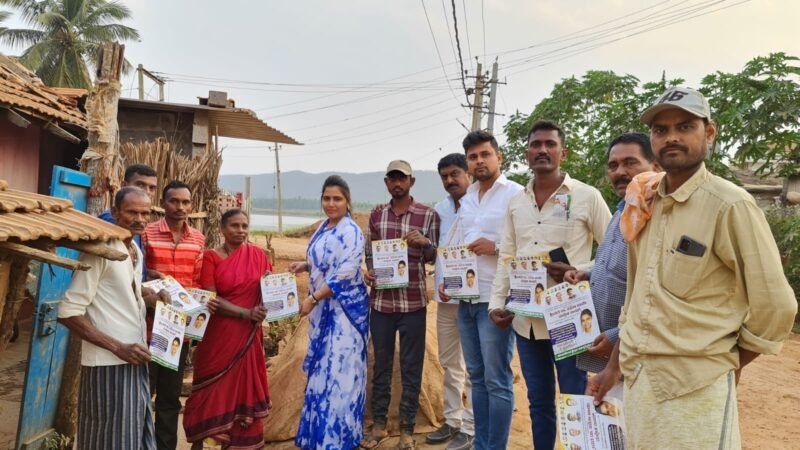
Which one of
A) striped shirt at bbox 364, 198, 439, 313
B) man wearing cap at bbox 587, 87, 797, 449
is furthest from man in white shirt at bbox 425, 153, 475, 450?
man wearing cap at bbox 587, 87, 797, 449

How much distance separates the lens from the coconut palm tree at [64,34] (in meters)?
25.7

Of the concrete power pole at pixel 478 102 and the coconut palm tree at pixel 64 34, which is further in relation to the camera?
the coconut palm tree at pixel 64 34

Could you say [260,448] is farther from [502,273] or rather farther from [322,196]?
[502,273]

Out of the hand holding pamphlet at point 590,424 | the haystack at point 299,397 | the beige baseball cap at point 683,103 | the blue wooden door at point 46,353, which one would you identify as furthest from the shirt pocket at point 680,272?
the blue wooden door at point 46,353

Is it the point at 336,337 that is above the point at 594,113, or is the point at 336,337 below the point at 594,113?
below

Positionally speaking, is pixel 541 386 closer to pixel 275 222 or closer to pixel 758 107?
pixel 758 107

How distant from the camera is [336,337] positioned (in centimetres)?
415

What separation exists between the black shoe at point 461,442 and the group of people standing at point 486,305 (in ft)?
0.04

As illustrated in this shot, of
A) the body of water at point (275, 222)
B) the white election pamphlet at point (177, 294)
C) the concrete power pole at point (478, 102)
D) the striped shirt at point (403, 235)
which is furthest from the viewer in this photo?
the body of water at point (275, 222)

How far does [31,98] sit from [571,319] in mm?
6874

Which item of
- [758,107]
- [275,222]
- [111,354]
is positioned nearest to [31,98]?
[111,354]

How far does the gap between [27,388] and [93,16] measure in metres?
29.6

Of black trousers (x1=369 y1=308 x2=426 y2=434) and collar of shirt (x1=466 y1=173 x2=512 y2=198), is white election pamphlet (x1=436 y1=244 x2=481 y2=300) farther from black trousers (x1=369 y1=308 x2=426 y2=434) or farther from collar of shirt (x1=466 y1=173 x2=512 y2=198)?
black trousers (x1=369 y1=308 x2=426 y2=434)

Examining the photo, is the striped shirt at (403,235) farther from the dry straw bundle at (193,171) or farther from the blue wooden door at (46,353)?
the dry straw bundle at (193,171)
